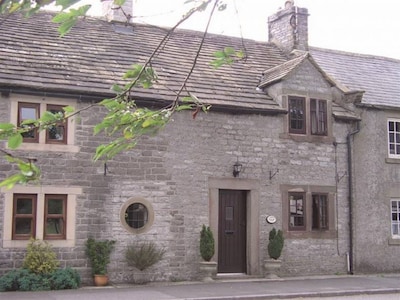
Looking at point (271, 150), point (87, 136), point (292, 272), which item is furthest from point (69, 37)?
point (292, 272)

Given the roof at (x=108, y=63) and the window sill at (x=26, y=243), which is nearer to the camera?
the window sill at (x=26, y=243)

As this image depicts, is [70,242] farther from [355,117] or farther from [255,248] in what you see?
[355,117]

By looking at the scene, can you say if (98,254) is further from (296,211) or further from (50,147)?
(296,211)

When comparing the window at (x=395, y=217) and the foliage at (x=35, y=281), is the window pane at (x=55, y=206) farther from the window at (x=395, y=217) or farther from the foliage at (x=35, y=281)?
the window at (x=395, y=217)

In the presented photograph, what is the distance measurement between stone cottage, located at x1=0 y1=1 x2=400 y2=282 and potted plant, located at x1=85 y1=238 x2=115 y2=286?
0.76 ft

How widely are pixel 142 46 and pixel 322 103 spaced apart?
5.68 meters

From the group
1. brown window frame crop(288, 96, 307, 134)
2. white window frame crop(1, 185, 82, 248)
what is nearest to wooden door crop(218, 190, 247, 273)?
brown window frame crop(288, 96, 307, 134)

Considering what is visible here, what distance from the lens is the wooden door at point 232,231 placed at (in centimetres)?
1658

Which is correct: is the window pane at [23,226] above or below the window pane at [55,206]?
below

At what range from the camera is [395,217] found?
19.0 m

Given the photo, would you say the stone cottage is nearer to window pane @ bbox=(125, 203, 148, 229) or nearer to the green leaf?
window pane @ bbox=(125, 203, 148, 229)

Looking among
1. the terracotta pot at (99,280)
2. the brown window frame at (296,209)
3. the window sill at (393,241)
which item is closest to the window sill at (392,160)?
the window sill at (393,241)

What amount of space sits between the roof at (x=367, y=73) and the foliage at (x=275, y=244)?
17.3 feet

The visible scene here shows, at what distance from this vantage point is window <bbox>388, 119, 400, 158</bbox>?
1923 cm
